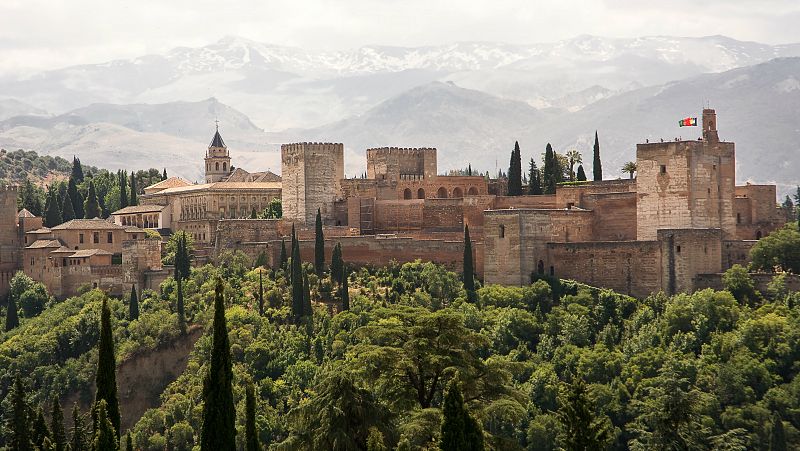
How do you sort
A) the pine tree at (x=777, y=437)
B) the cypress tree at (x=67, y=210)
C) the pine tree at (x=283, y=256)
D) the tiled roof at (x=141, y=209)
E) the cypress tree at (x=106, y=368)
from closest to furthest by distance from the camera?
1. the cypress tree at (x=106, y=368)
2. the pine tree at (x=777, y=437)
3. the pine tree at (x=283, y=256)
4. the tiled roof at (x=141, y=209)
5. the cypress tree at (x=67, y=210)

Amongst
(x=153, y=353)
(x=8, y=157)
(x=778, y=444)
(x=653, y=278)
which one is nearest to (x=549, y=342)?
(x=653, y=278)

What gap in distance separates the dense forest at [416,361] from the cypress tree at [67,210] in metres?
9.87

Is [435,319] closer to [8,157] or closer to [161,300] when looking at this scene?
[161,300]

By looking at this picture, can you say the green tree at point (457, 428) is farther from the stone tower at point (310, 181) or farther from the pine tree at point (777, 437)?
the stone tower at point (310, 181)

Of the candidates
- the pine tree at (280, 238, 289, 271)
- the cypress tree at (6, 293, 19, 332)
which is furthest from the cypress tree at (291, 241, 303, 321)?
the cypress tree at (6, 293, 19, 332)

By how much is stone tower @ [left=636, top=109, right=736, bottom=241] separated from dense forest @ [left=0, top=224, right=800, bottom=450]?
2785mm

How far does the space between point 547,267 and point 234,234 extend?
54.0 ft

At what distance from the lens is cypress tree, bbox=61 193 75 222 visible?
78.3 metres

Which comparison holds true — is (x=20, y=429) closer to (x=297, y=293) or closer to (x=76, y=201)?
(x=297, y=293)

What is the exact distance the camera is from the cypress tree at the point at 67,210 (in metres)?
78.3

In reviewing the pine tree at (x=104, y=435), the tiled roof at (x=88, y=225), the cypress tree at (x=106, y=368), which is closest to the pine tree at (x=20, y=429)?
the cypress tree at (x=106, y=368)

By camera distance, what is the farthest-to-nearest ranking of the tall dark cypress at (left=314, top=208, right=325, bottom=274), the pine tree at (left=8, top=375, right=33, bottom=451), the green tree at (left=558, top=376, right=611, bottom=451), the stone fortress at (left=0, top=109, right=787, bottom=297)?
1. the tall dark cypress at (left=314, top=208, right=325, bottom=274)
2. the stone fortress at (left=0, top=109, right=787, bottom=297)
3. the pine tree at (left=8, top=375, right=33, bottom=451)
4. the green tree at (left=558, top=376, right=611, bottom=451)

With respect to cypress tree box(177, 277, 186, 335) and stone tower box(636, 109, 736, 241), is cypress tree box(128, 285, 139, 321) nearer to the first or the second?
cypress tree box(177, 277, 186, 335)

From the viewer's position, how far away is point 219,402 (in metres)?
31.5
